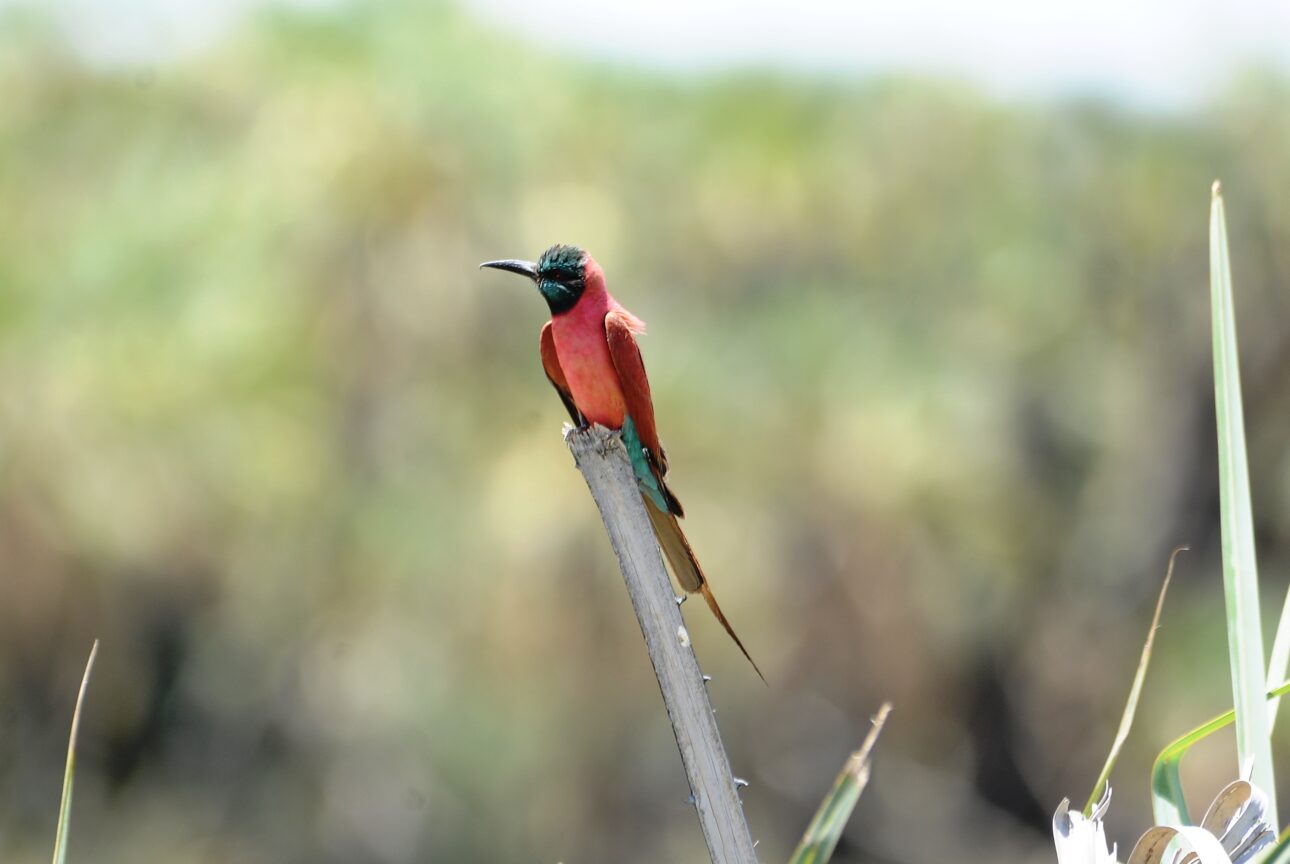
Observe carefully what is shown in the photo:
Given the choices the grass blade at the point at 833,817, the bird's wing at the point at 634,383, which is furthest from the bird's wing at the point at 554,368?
the grass blade at the point at 833,817

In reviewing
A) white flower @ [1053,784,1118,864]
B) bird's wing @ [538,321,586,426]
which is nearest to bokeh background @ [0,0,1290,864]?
bird's wing @ [538,321,586,426]

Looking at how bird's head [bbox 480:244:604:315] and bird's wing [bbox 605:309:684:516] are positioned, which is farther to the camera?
bird's head [bbox 480:244:604:315]

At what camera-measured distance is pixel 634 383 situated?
196cm

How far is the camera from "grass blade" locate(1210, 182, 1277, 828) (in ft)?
3.27

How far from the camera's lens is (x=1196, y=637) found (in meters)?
7.95

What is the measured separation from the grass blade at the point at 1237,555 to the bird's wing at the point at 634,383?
2.93ft

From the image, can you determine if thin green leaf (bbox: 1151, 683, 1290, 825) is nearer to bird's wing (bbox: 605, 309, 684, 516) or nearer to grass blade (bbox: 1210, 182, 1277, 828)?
grass blade (bbox: 1210, 182, 1277, 828)

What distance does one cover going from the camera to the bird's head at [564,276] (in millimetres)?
2061

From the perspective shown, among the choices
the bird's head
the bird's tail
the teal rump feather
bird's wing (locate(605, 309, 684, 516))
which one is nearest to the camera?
the bird's tail

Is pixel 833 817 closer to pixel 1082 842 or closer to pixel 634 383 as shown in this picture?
pixel 1082 842

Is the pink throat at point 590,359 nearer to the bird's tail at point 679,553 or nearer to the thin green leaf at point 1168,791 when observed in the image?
the bird's tail at point 679,553

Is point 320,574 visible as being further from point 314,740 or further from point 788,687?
point 788,687

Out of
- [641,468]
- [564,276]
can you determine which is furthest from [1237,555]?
[564,276]

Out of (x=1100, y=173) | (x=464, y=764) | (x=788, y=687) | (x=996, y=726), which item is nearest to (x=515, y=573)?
(x=464, y=764)
